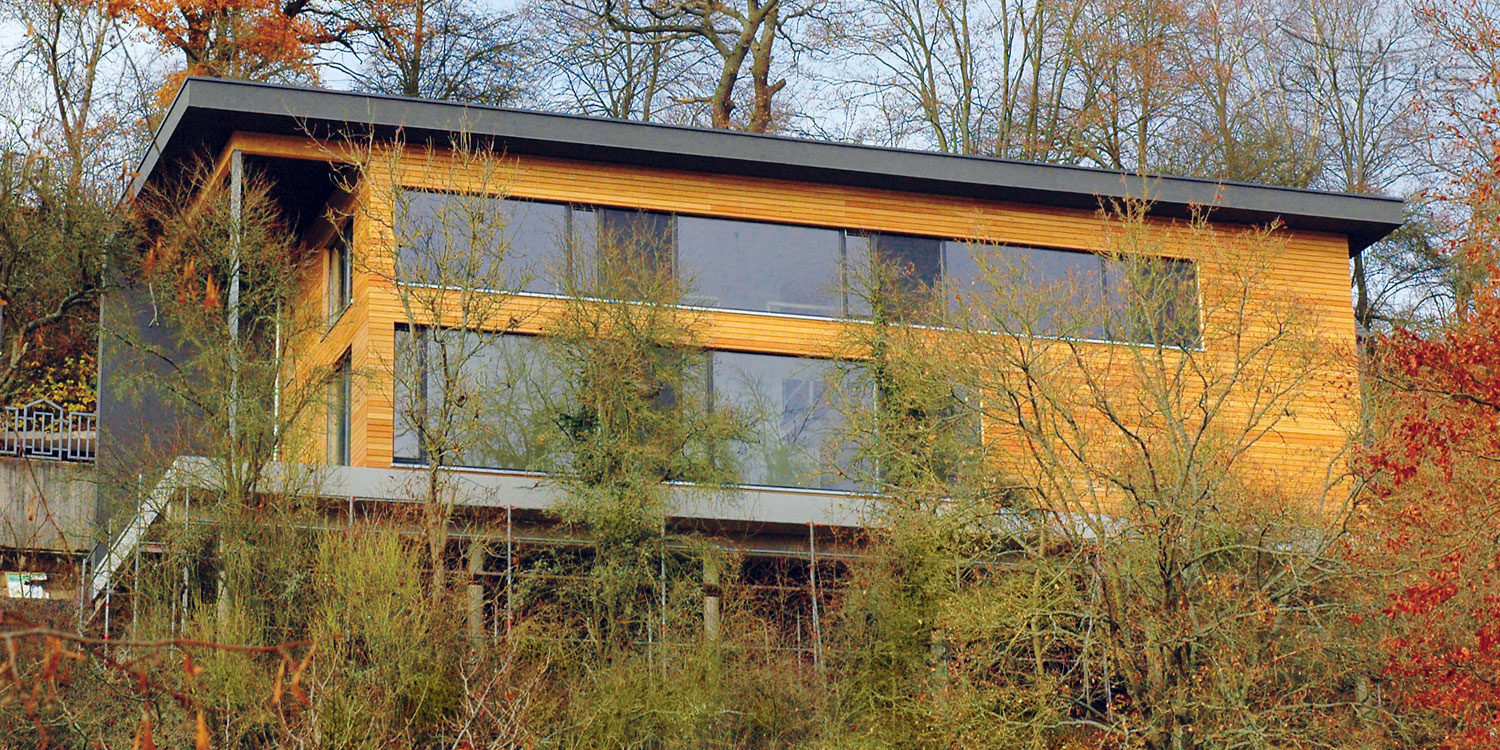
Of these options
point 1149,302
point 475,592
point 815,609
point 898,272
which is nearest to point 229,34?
point 898,272

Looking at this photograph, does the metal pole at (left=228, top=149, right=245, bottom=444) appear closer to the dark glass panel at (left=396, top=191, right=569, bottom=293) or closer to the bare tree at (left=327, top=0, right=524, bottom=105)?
the dark glass panel at (left=396, top=191, right=569, bottom=293)

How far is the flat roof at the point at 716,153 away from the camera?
20203mm

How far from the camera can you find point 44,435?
77.7 feet

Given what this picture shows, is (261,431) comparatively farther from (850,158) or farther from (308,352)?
(850,158)

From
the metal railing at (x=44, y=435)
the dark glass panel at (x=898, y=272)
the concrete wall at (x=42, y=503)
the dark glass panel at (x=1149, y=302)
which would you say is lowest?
the concrete wall at (x=42, y=503)

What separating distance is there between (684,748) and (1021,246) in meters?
9.11

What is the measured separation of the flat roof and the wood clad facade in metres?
0.20

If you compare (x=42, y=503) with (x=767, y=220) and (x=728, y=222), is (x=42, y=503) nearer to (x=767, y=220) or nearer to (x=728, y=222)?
(x=728, y=222)

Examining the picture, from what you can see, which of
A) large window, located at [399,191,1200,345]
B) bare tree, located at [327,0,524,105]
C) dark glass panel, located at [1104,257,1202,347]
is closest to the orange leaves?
bare tree, located at [327,0,524,105]

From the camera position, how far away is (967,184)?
73.0ft

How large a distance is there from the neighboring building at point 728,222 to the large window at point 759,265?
0.12ft

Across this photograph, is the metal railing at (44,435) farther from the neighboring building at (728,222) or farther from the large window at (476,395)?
the large window at (476,395)

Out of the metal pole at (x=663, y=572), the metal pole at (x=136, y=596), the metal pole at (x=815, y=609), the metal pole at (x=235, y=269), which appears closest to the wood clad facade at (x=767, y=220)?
the metal pole at (x=235, y=269)

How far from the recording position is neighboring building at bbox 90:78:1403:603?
65.5 feet
